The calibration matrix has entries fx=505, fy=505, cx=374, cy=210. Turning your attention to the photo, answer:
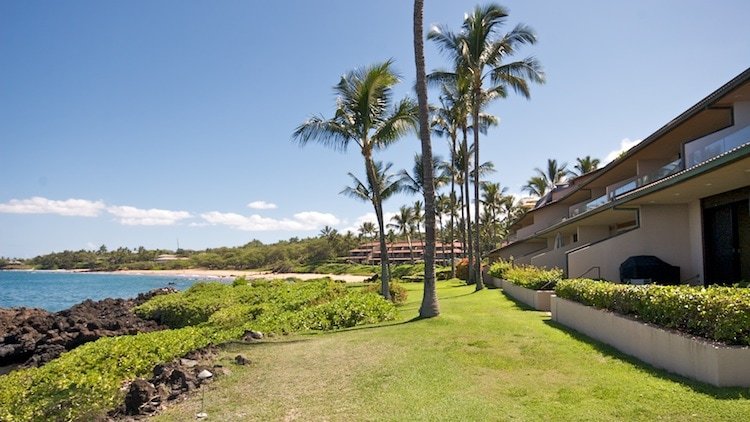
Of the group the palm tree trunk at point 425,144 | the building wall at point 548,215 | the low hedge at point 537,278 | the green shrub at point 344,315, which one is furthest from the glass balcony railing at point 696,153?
the building wall at point 548,215

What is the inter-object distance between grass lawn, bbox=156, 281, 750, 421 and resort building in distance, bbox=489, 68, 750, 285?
5.54 metres

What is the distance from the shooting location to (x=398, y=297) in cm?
2309

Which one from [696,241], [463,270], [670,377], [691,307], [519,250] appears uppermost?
[696,241]

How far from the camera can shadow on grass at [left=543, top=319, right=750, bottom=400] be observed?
5883 millimetres

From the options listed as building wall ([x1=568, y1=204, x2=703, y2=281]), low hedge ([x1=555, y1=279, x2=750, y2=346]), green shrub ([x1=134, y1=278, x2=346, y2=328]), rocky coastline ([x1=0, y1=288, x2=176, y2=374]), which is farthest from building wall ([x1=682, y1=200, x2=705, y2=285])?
rocky coastline ([x1=0, y1=288, x2=176, y2=374])

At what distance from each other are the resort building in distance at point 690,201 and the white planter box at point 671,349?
4.18 metres

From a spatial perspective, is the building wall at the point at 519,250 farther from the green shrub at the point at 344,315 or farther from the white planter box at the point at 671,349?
the white planter box at the point at 671,349

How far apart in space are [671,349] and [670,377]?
524 mm

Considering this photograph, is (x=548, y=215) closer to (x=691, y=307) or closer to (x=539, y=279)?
(x=539, y=279)

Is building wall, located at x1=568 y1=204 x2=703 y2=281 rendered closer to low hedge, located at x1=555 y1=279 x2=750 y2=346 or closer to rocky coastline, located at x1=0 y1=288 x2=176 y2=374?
Result: low hedge, located at x1=555 y1=279 x2=750 y2=346

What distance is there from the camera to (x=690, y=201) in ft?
54.9

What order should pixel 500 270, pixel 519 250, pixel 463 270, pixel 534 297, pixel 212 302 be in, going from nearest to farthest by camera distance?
1. pixel 534 297
2. pixel 212 302
3. pixel 500 270
4. pixel 463 270
5. pixel 519 250

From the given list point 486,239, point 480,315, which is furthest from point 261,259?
point 480,315

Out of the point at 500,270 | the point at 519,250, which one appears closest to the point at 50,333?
the point at 500,270
